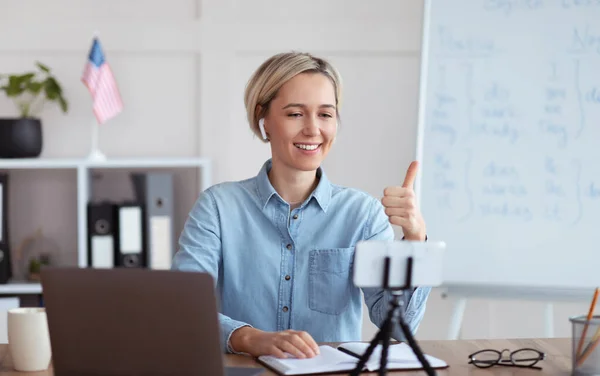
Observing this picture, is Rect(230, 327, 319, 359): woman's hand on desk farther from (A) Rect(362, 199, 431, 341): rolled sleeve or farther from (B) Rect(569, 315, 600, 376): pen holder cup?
(B) Rect(569, 315, 600, 376): pen holder cup

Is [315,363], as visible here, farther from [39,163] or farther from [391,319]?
[39,163]

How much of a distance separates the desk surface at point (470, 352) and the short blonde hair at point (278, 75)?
66 centimetres

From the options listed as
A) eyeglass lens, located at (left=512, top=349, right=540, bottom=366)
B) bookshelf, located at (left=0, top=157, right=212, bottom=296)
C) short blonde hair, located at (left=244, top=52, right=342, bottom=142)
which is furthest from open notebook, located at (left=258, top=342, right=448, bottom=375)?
bookshelf, located at (left=0, top=157, right=212, bottom=296)

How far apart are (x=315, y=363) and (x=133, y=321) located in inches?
15.5

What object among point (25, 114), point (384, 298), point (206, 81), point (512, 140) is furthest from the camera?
point (206, 81)

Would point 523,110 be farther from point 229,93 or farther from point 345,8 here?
point 229,93

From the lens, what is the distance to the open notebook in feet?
4.28

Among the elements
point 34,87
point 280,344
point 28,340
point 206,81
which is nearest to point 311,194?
point 280,344

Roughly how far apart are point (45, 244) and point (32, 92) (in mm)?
599

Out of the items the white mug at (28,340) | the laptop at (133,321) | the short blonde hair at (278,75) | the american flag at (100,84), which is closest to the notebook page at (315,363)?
the laptop at (133,321)

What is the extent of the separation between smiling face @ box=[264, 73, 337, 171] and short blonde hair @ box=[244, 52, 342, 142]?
2cm

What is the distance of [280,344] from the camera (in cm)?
139

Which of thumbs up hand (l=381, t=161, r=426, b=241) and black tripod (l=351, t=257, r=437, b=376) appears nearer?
black tripod (l=351, t=257, r=437, b=376)

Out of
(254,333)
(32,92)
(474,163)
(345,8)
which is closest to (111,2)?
(32,92)
